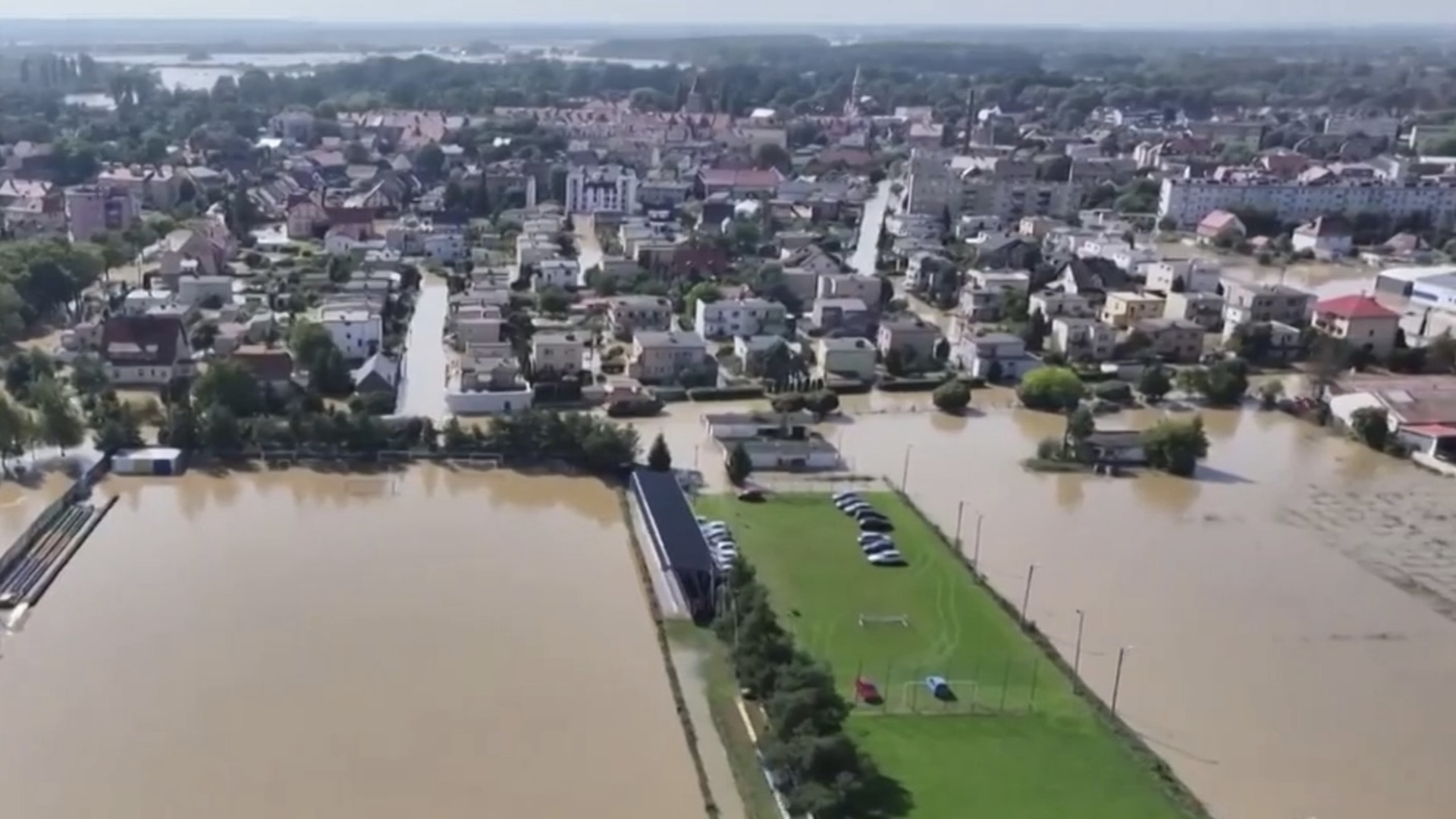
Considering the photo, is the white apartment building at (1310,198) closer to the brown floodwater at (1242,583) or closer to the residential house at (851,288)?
the residential house at (851,288)

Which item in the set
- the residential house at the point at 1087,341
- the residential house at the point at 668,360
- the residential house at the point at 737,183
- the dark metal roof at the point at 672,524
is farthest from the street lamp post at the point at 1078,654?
the residential house at the point at 737,183

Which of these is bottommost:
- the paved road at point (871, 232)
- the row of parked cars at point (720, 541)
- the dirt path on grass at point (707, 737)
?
the paved road at point (871, 232)

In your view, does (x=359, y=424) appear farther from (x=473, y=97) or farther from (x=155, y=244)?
(x=473, y=97)

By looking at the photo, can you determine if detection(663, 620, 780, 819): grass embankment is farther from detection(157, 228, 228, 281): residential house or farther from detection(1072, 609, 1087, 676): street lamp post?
detection(157, 228, 228, 281): residential house

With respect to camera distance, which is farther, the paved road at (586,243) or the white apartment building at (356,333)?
the paved road at (586,243)

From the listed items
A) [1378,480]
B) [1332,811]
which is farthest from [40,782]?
[1378,480]

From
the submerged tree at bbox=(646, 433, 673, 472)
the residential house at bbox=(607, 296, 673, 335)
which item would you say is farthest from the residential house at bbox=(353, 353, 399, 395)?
the residential house at bbox=(607, 296, 673, 335)
